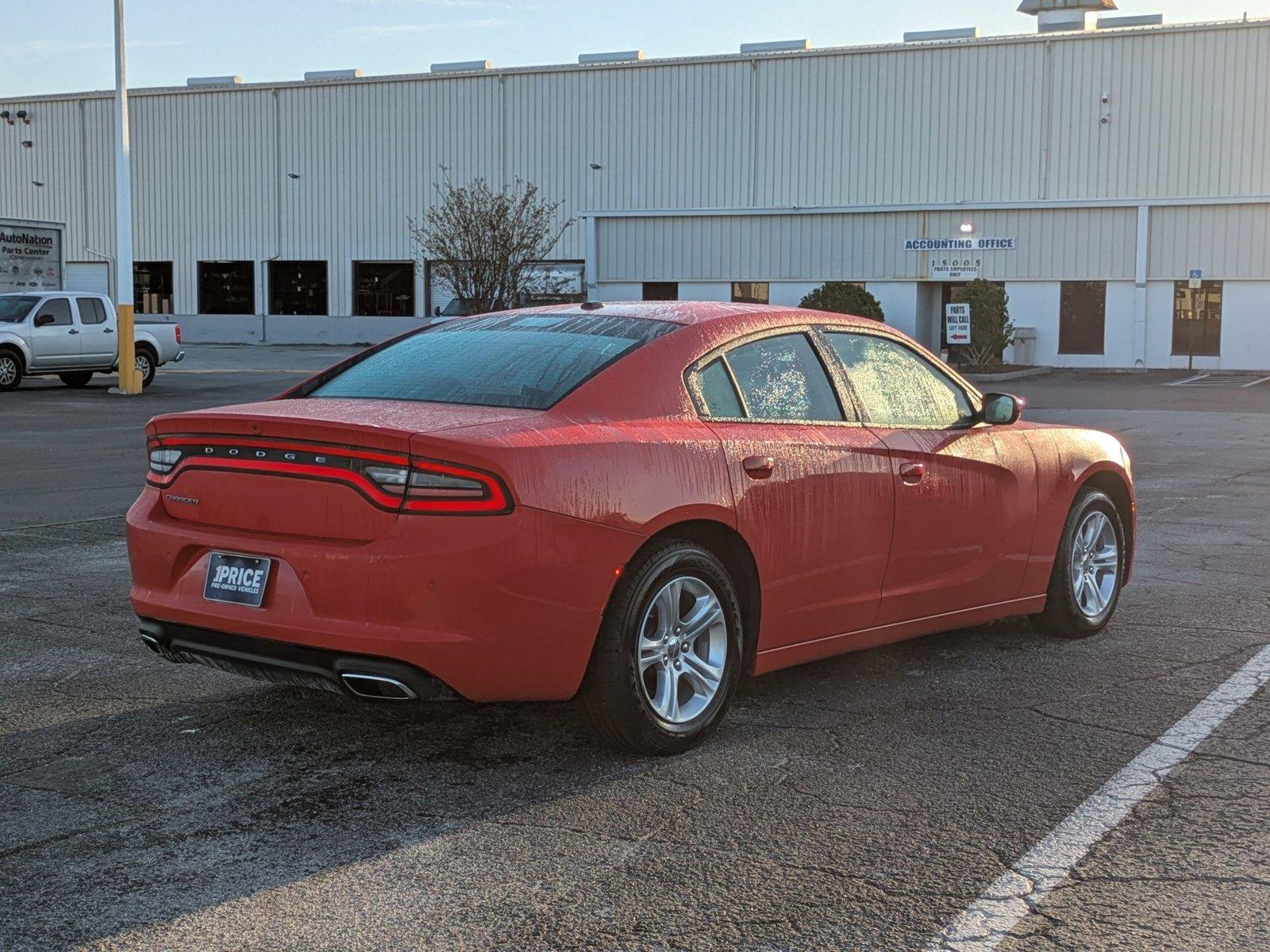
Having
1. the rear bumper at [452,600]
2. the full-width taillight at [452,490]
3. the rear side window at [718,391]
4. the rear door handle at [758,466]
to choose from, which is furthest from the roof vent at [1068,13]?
the full-width taillight at [452,490]

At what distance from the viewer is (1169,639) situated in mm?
7191

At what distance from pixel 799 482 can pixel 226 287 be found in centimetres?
5472

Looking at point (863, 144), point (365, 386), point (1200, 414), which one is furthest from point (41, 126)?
point (365, 386)

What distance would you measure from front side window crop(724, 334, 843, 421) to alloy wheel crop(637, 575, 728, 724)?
2.49ft

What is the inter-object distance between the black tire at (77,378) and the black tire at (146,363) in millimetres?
1087

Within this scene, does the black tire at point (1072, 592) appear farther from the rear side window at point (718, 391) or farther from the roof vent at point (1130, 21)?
the roof vent at point (1130, 21)

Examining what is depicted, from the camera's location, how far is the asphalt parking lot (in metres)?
3.72

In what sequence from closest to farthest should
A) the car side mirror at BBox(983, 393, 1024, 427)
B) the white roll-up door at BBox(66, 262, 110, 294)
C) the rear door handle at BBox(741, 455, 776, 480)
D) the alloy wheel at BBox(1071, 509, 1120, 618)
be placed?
the rear door handle at BBox(741, 455, 776, 480)
the car side mirror at BBox(983, 393, 1024, 427)
the alloy wheel at BBox(1071, 509, 1120, 618)
the white roll-up door at BBox(66, 262, 110, 294)

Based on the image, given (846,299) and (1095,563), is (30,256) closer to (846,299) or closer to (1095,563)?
(846,299)

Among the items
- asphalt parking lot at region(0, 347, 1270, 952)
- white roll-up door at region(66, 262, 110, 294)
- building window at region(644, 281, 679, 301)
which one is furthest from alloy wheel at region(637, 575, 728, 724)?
white roll-up door at region(66, 262, 110, 294)

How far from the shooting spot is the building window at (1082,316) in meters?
45.6

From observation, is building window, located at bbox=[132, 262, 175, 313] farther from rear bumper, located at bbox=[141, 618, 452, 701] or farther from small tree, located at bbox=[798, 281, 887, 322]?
rear bumper, located at bbox=[141, 618, 452, 701]

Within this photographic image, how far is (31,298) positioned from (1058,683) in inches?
1005

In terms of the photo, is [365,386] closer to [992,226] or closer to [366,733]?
[366,733]
